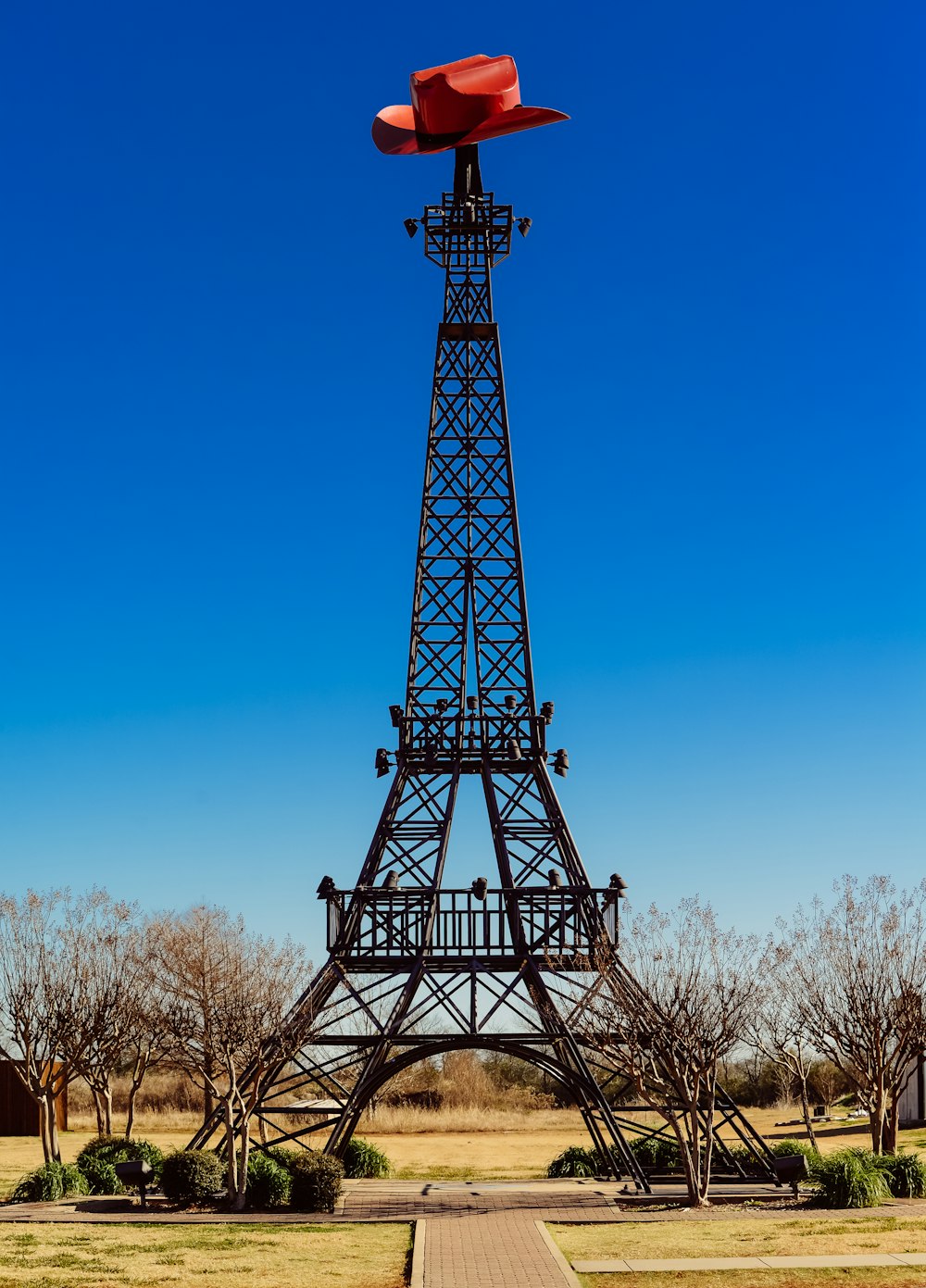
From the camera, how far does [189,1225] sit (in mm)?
21531

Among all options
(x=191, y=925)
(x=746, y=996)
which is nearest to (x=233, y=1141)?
(x=746, y=996)

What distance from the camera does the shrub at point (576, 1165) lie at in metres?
29.5

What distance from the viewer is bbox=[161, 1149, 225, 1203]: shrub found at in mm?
23797

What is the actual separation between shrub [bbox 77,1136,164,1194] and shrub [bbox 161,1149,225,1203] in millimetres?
930

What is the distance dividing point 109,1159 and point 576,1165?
32.7 feet

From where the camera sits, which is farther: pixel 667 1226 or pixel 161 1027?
pixel 161 1027

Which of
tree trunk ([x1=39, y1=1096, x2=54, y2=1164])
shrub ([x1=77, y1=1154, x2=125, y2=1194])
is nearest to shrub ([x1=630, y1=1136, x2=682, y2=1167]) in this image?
shrub ([x1=77, y1=1154, x2=125, y2=1194])

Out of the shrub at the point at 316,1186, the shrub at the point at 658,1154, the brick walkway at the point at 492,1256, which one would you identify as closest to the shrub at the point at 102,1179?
the shrub at the point at 316,1186

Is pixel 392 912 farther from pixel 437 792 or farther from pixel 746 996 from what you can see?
pixel 746 996

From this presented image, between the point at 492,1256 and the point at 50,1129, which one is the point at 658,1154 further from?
the point at 50,1129

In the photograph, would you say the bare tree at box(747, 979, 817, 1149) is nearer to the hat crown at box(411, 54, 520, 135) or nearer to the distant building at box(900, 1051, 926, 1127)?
the distant building at box(900, 1051, 926, 1127)

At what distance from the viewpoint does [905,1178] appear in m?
24.4

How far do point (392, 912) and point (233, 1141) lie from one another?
5872 millimetres

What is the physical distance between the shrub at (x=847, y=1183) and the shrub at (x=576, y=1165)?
23.2 feet
